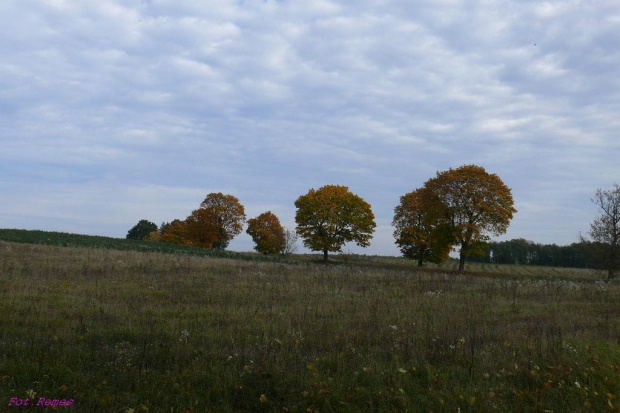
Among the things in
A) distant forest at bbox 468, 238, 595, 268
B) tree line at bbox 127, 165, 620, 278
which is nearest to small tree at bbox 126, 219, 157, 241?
tree line at bbox 127, 165, 620, 278

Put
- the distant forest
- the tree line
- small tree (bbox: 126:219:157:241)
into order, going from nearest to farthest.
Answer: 1. the tree line
2. the distant forest
3. small tree (bbox: 126:219:157:241)

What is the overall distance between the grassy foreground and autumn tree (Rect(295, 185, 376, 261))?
44.6 m

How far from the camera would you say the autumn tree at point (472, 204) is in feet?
154

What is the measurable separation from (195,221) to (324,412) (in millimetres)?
78118

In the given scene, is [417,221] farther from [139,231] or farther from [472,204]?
[139,231]

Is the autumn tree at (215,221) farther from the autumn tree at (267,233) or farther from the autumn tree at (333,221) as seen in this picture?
the autumn tree at (333,221)

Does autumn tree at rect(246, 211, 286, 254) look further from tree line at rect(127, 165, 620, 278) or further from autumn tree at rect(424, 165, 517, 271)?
autumn tree at rect(424, 165, 517, 271)

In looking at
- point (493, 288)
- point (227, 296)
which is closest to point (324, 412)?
point (227, 296)

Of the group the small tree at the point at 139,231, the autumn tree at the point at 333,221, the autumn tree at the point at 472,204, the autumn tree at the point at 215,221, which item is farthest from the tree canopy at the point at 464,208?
the small tree at the point at 139,231

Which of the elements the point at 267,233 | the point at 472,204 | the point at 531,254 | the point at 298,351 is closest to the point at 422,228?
the point at 472,204

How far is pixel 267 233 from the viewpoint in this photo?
81.2 meters

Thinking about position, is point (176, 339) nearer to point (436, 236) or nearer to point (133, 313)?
point (133, 313)

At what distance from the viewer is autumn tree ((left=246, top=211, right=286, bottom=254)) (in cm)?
7781

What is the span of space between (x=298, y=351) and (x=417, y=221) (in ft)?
163
